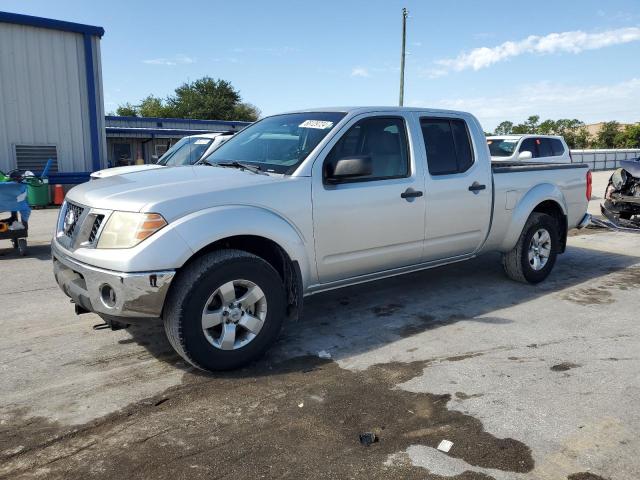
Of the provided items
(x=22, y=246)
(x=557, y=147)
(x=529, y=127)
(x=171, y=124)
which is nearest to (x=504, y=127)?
(x=529, y=127)

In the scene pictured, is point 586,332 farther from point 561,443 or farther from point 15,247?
point 15,247

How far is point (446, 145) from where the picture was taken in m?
5.20

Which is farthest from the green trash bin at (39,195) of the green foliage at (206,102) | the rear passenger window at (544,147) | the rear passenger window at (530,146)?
the green foliage at (206,102)

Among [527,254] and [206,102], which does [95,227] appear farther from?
[206,102]

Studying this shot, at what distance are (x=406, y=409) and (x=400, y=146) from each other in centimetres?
242

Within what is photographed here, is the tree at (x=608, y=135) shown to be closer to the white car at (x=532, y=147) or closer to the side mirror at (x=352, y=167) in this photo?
the white car at (x=532, y=147)

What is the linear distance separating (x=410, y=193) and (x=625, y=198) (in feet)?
23.2

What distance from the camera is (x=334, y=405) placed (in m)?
3.28

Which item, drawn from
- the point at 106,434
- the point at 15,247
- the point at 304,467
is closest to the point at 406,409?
the point at 304,467

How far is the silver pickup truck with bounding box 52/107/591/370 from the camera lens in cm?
344

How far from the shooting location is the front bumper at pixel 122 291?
131 inches

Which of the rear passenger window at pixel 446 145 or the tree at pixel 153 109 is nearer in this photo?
the rear passenger window at pixel 446 145

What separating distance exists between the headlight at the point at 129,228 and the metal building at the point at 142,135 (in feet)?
92.0

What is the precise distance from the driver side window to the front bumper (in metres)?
1.72
